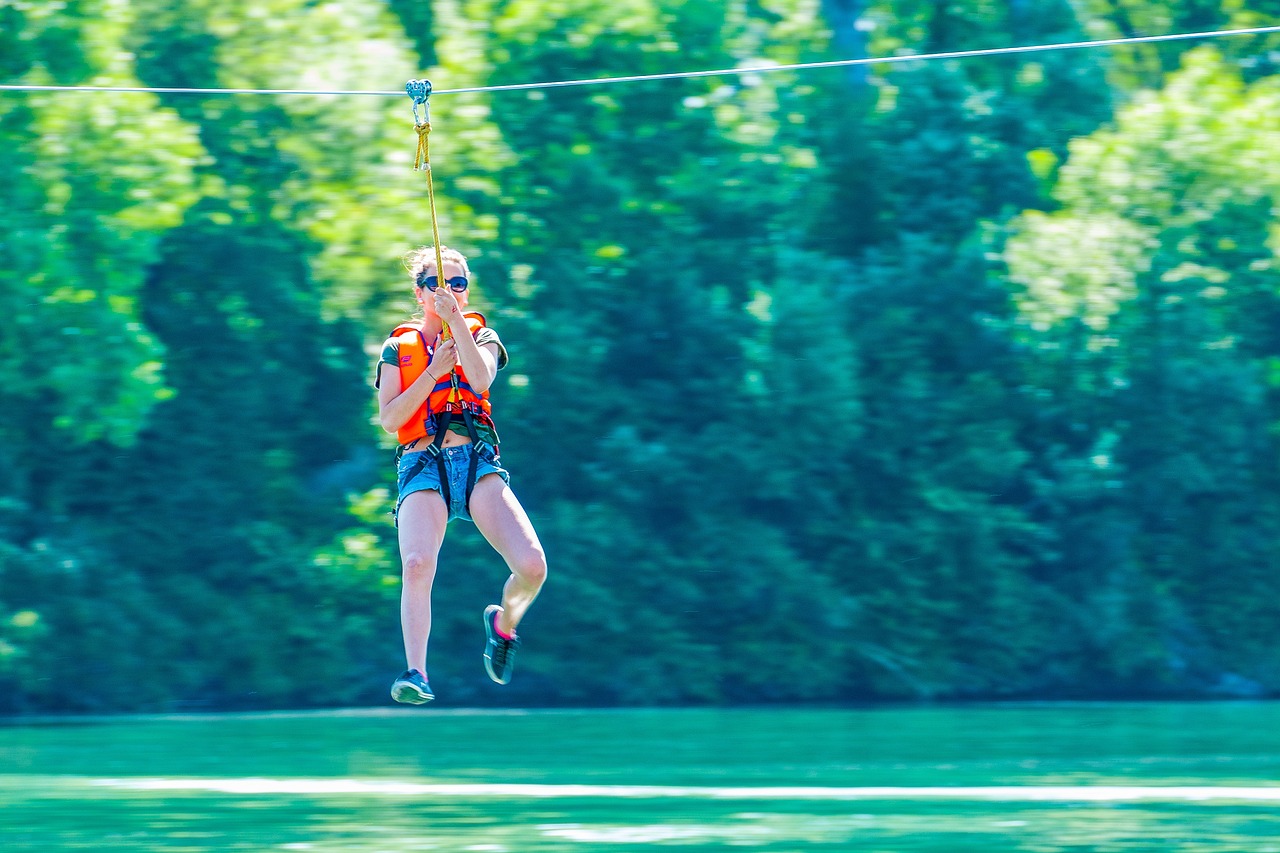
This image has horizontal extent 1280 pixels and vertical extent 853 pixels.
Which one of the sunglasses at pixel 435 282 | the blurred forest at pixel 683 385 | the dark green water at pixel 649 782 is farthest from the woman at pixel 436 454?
the blurred forest at pixel 683 385

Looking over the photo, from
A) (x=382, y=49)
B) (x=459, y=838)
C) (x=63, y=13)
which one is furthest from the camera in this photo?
(x=382, y=49)

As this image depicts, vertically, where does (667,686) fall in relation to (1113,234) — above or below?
below

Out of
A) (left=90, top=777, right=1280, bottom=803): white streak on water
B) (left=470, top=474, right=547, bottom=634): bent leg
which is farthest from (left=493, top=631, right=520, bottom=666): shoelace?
(left=90, top=777, right=1280, bottom=803): white streak on water

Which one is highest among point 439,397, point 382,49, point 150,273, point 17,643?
point 382,49

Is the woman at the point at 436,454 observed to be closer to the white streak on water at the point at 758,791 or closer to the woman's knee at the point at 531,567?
the woman's knee at the point at 531,567

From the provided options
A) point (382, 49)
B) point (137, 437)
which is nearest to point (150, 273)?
point (137, 437)

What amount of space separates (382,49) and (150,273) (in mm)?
3096

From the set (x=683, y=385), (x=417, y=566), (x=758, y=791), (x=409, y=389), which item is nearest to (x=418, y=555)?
(x=417, y=566)

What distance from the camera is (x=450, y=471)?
874cm

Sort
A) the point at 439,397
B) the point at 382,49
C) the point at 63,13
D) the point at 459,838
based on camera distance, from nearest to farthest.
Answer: the point at 439,397 → the point at 459,838 → the point at 63,13 → the point at 382,49

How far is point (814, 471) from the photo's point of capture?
73.3ft

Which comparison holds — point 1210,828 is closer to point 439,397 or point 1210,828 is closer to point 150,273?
point 439,397

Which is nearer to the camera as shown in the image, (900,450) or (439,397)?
(439,397)

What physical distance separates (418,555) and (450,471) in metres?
0.36
